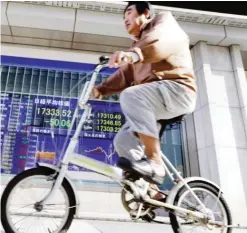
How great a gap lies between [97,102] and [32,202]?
11.4ft

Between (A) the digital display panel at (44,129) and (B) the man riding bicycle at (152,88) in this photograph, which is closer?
(B) the man riding bicycle at (152,88)

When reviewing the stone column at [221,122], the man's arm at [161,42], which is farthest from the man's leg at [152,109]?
the stone column at [221,122]

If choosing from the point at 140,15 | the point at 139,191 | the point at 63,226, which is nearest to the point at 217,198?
the point at 139,191

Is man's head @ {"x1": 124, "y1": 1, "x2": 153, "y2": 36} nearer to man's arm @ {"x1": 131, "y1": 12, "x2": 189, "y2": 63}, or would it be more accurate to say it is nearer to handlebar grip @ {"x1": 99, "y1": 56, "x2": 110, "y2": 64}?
man's arm @ {"x1": 131, "y1": 12, "x2": 189, "y2": 63}

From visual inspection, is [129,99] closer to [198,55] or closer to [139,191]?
[139,191]

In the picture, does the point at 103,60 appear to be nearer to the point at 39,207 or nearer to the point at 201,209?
the point at 39,207

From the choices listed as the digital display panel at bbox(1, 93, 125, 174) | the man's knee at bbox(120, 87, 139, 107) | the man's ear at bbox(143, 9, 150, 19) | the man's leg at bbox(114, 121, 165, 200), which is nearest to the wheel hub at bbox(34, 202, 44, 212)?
the man's leg at bbox(114, 121, 165, 200)

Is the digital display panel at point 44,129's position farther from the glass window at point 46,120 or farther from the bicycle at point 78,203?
the bicycle at point 78,203

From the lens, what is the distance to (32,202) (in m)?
1.82

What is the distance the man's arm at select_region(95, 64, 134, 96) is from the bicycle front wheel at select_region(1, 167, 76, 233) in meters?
0.92

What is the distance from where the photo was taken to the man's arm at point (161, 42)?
1.77 metres

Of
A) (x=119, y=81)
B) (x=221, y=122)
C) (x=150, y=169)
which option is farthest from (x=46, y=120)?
(x=150, y=169)

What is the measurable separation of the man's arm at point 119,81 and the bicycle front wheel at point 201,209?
1.01m

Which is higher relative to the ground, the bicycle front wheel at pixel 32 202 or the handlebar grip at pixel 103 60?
the handlebar grip at pixel 103 60
